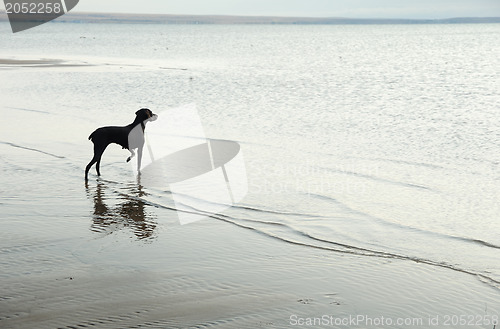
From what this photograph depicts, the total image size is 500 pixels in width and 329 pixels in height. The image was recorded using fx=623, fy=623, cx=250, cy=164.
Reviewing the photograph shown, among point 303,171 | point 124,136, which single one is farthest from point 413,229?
point 124,136

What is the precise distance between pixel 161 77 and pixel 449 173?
23.8 m

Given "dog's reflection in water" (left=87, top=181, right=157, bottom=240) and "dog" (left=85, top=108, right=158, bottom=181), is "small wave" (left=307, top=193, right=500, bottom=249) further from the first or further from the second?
"dog" (left=85, top=108, right=158, bottom=181)

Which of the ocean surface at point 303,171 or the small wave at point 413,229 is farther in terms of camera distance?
the small wave at point 413,229

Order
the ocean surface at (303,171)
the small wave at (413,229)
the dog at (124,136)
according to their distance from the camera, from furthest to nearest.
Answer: the dog at (124,136) → the small wave at (413,229) → the ocean surface at (303,171)

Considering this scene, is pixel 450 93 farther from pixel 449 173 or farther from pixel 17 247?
pixel 17 247

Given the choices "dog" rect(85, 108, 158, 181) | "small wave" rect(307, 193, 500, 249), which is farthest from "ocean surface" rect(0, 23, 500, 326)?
"dog" rect(85, 108, 158, 181)

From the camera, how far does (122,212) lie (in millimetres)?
8109

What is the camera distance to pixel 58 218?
763cm

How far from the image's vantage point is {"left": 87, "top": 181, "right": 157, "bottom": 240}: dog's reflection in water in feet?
23.9

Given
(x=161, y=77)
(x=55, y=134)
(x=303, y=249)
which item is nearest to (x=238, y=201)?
(x=303, y=249)

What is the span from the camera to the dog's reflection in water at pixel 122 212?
7.28m

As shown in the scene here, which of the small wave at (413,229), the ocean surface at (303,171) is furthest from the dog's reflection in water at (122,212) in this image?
the small wave at (413,229)

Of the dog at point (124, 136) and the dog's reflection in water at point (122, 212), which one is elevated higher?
the dog at point (124, 136)

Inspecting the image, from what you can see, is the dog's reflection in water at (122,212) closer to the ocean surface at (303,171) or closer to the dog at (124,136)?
the ocean surface at (303,171)
